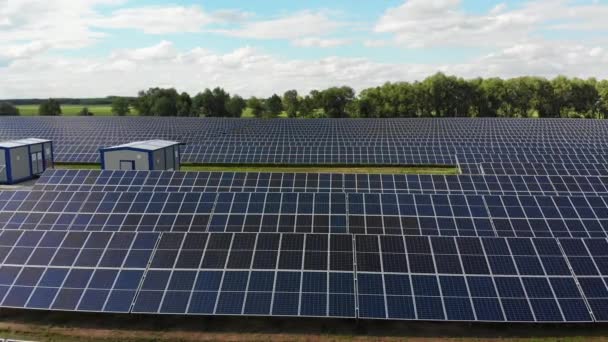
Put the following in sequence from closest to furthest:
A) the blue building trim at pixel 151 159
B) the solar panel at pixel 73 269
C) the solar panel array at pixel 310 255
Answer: the solar panel array at pixel 310 255, the solar panel at pixel 73 269, the blue building trim at pixel 151 159

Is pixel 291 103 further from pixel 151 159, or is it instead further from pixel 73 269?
pixel 73 269

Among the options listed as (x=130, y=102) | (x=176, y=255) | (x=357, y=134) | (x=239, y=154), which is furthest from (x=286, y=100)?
(x=176, y=255)

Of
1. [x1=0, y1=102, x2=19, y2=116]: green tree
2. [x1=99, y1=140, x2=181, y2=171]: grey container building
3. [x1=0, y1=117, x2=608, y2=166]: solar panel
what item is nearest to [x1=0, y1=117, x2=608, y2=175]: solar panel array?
[x1=0, y1=117, x2=608, y2=166]: solar panel

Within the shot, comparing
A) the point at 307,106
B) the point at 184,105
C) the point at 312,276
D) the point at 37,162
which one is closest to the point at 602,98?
the point at 307,106

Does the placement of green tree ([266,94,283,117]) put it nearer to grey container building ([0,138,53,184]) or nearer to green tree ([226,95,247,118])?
green tree ([226,95,247,118])

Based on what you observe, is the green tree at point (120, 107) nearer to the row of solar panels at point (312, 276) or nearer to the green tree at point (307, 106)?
the green tree at point (307, 106)

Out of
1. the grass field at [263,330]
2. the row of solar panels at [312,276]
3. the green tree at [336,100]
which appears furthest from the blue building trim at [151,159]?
the green tree at [336,100]
